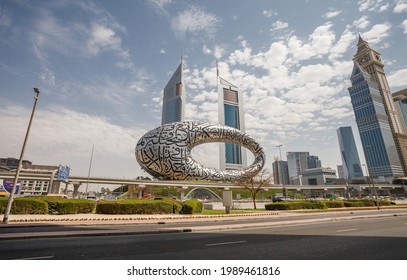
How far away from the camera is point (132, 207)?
70.1ft

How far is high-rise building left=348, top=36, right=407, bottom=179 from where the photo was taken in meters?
166

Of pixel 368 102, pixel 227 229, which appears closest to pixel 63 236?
pixel 227 229

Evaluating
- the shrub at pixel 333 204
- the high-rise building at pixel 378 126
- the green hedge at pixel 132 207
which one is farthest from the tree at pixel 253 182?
the high-rise building at pixel 378 126

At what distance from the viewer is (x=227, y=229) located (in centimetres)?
1256

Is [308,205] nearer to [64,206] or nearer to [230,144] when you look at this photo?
[64,206]

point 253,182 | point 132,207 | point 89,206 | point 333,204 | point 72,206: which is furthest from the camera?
point 253,182

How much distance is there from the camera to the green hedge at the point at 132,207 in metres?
21.1

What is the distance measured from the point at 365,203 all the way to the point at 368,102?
17362 centimetres

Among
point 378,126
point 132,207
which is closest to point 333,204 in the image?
point 132,207

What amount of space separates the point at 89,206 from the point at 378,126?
20492 centimetres

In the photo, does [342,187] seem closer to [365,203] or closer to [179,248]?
[365,203]

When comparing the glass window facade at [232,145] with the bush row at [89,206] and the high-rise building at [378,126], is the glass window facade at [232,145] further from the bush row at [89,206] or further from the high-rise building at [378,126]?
the bush row at [89,206]

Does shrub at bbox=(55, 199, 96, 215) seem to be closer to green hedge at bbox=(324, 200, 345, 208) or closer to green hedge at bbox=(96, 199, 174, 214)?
green hedge at bbox=(96, 199, 174, 214)

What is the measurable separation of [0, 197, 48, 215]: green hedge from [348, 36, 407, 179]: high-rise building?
629 ft
